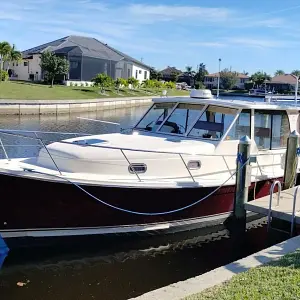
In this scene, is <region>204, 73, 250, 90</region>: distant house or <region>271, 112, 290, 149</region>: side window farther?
<region>204, 73, 250, 90</region>: distant house

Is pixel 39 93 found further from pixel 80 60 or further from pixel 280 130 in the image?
pixel 280 130

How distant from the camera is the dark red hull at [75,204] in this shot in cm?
711

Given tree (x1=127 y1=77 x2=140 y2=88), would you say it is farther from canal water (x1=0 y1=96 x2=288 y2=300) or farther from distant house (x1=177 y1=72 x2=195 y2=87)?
canal water (x1=0 y1=96 x2=288 y2=300)

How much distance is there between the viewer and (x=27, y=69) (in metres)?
61.2

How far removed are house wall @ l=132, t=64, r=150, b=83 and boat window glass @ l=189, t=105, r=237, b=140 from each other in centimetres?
6289

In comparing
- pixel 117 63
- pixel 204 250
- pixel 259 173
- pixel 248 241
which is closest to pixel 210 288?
pixel 204 250

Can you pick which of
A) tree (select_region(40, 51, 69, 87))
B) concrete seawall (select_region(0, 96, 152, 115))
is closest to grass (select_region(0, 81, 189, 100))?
concrete seawall (select_region(0, 96, 152, 115))

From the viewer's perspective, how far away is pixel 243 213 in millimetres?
9195

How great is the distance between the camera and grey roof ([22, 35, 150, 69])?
5919 centimetres

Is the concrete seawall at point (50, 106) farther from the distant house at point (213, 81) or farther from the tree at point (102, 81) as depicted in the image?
the distant house at point (213, 81)

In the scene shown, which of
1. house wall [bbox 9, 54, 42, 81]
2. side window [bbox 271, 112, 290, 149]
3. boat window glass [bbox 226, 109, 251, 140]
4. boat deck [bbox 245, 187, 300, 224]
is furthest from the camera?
house wall [bbox 9, 54, 42, 81]

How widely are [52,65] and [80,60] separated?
706 centimetres

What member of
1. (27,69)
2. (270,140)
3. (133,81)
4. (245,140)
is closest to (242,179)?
(245,140)

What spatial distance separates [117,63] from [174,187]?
194 ft
